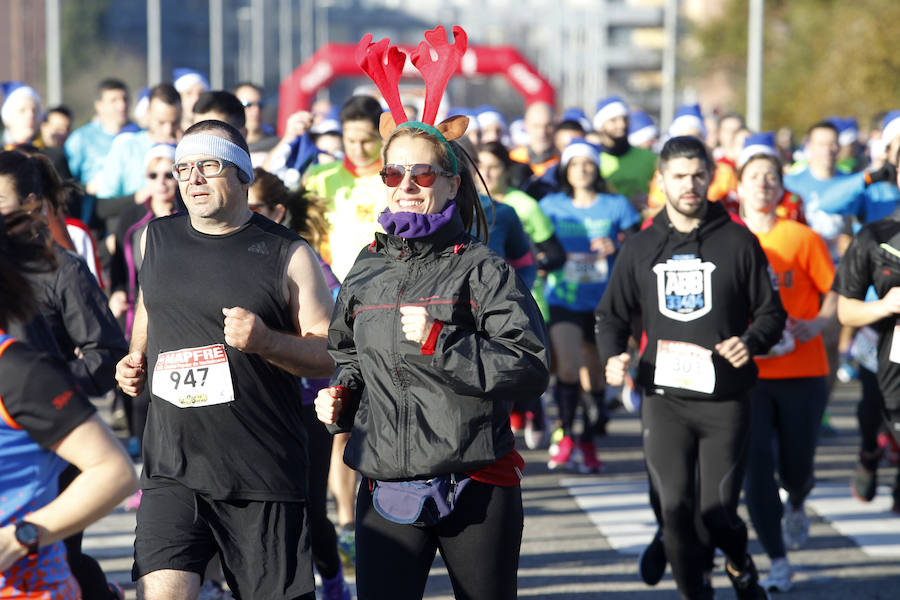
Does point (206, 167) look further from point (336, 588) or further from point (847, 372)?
point (847, 372)

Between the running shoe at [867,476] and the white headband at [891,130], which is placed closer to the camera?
the running shoe at [867,476]

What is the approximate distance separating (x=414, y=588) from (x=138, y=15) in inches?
4374

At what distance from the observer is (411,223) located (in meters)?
4.14

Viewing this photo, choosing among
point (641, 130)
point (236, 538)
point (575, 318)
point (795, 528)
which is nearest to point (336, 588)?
point (236, 538)

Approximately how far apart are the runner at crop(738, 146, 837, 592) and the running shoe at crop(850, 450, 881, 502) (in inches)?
67.1

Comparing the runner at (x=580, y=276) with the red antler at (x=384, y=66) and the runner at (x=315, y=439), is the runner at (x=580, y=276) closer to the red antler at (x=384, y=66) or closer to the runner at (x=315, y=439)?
the runner at (x=315, y=439)

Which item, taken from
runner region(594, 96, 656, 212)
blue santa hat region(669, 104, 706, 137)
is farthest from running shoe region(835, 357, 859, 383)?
runner region(594, 96, 656, 212)

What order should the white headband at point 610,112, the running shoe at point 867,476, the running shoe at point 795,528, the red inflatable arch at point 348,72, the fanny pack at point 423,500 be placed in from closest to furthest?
1. the fanny pack at point 423,500
2. the running shoe at point 795,528
3. the running shoe at point 867,476
4. the white headband at point 610,112
5. the red inflatable arch at point 348,72

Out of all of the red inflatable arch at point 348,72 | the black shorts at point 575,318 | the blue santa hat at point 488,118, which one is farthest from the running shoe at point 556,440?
the red inflatable arch at point 348,72

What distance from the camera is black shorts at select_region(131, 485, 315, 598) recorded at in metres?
4.45

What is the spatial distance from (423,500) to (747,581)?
2.45 m

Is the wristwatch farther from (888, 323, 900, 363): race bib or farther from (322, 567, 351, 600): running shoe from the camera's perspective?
(888, 323, 900, 363): race bib

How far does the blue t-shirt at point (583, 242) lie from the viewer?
393 inches

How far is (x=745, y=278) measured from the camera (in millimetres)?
6008
